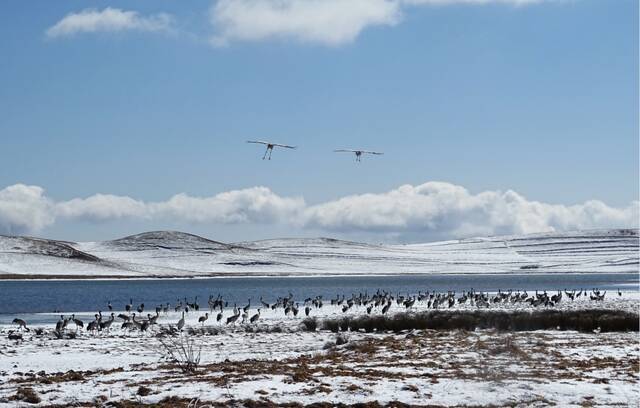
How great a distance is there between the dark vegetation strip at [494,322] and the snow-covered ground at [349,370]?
12.3 ft

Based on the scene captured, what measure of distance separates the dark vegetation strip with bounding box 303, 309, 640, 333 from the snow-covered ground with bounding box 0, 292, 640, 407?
12.3ft

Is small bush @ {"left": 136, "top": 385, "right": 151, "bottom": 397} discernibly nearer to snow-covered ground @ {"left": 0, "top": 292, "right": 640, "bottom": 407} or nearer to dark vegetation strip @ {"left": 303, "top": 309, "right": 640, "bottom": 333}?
snow-covered ground @ {"left": 0, "top": 292, "right": 640, "bottom": 407}

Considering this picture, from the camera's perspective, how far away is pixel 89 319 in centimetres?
4844

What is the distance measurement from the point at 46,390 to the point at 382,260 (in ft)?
581

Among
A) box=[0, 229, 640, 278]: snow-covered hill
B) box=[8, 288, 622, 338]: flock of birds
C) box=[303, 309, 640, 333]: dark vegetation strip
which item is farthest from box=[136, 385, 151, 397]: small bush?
box=[0, 229, 640, 278]: snow-covered hill

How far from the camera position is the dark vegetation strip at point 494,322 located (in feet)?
122

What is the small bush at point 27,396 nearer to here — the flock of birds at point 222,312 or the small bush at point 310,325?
the flock of birds at point 222,312

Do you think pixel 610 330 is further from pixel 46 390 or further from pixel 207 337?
pixel 46 390

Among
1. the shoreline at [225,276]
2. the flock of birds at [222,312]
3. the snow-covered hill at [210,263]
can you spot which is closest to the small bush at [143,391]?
the flock of birds at [222,312]

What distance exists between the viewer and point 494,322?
39.6 metres

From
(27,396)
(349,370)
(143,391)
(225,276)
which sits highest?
(349,370)

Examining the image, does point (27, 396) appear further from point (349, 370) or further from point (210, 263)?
point (210, 263)

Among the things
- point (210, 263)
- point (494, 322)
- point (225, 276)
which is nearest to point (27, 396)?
point (494, 322)

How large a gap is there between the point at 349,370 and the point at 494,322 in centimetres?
2010
